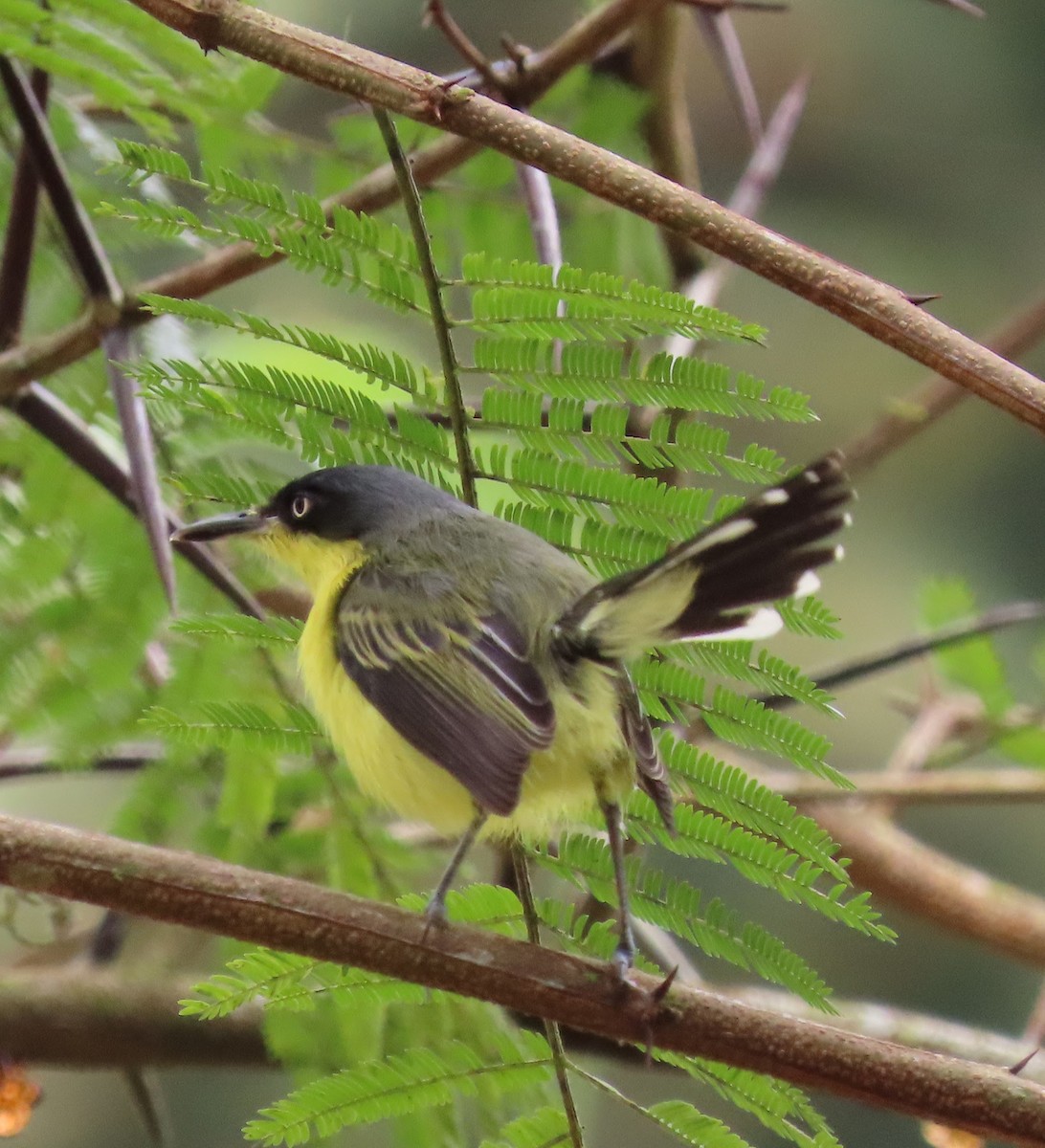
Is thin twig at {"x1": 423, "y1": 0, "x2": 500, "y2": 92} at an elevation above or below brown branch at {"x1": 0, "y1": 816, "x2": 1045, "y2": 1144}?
above

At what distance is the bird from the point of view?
1.82 m

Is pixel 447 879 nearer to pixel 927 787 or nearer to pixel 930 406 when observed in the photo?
pixel 927 787

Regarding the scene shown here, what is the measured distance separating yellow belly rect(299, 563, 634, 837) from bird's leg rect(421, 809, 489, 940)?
0.02m

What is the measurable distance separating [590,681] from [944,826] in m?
4.64

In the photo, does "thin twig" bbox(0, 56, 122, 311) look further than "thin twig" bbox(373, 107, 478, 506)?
Yes

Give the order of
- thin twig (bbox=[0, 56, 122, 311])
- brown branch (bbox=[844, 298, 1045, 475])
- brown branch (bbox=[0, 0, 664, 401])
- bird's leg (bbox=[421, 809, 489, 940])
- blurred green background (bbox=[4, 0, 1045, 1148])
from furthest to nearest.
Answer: blurred green background (bbox=[4, 0, 1045, 1148]) < brown branch (bbox=[844, 298, 1045, 475]) < brown branch (bbox=[0, 0, 664, 401]) < thin twig (bbox=[0, 56, 122, 311]) < bird's leg (bbox=[421, 809, 489, 940])

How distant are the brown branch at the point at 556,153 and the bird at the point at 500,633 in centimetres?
29

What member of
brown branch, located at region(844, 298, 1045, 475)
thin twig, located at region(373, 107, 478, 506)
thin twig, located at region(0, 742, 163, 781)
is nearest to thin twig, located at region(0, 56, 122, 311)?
thin twig, located at region(373, 107, 478, 506)

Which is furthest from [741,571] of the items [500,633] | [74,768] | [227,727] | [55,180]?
[74,768]

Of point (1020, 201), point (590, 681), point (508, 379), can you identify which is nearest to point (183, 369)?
point (508, 379)

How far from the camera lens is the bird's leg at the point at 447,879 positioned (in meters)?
1.60

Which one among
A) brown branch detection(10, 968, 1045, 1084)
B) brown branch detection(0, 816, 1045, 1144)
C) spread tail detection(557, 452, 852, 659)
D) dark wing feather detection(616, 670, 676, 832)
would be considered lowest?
brown branch detection(10, 968, 1045, 1084)

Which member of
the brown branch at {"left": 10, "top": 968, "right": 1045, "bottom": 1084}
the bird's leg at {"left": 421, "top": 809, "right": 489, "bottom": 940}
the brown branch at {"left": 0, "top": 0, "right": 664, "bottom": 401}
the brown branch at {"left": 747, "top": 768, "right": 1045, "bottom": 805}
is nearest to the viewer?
the bird's leg at {"left": 421, "top": 809, "right": 489, "bottom": 940}

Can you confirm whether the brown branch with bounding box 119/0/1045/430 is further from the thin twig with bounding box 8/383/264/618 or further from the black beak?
the black beak
